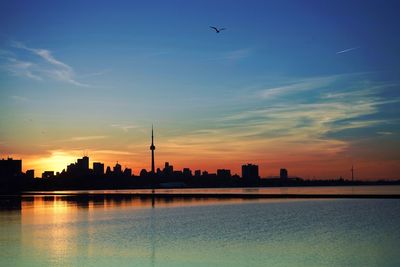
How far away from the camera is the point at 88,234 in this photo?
56188mm

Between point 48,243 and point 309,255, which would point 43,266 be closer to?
point 48,243

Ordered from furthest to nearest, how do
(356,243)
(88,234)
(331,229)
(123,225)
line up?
(123,225), (331,229), (88,234), (356,243)

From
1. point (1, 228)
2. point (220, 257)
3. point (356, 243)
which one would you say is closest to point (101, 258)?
point (220, 257)

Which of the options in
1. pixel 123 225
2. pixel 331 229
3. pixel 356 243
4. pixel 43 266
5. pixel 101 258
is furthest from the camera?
pixel 123 225

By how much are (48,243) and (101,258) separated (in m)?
12.2

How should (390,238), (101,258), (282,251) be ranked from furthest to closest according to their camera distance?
(390,238), (282,251), (101,258)

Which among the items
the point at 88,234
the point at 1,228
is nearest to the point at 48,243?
the point at 88,234

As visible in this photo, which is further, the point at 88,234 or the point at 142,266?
the point at 88,234

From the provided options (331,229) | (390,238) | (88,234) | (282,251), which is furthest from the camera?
(331,229)

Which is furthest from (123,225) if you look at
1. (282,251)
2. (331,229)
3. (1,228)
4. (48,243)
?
(282,251)

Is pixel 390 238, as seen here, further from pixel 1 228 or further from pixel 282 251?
pixel 1 228

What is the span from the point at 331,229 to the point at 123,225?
26633 mm

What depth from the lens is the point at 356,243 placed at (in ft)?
154

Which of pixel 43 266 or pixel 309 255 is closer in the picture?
pixel 43 266
